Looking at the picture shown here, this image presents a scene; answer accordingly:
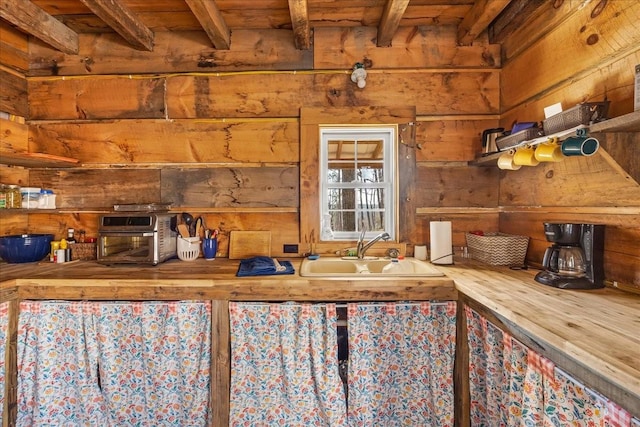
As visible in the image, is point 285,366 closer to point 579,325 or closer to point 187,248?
point 187,248

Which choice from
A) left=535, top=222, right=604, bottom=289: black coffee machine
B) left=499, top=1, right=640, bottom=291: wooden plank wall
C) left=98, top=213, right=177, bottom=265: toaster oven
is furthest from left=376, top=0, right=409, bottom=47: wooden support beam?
left=98, top=213, right=177, bottom=265: toaster oven

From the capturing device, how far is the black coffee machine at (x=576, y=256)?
1.42 meters

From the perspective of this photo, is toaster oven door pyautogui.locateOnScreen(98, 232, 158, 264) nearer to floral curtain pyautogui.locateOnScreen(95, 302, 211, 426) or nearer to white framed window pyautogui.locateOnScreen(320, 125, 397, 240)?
floral curtain pyautogui.locateOnScreen(95, 302, 211, 426)

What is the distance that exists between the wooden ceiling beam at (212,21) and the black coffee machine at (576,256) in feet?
7.46

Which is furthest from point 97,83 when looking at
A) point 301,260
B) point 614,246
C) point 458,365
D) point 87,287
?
point 614,246

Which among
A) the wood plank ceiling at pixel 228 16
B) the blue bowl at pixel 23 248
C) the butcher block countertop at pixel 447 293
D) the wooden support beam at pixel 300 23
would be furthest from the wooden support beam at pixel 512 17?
the blue bowl at pixel 23 248

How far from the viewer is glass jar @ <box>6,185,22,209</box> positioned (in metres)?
2.13

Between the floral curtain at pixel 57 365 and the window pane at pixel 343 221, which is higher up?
the window pane at pixel 343 221

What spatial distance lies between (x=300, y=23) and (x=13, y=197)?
91.0 inches

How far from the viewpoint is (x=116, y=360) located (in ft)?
5.60

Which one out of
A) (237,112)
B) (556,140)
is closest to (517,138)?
(556,140)

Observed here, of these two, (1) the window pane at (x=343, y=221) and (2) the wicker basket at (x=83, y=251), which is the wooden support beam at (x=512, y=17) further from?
(2) the wicker basket at (x=83, y=251)

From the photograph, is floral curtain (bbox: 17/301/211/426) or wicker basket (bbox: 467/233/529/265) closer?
floral curtain (bbox: 17/301/211/426)

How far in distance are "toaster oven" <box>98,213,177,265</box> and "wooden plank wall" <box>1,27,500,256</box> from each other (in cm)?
34
